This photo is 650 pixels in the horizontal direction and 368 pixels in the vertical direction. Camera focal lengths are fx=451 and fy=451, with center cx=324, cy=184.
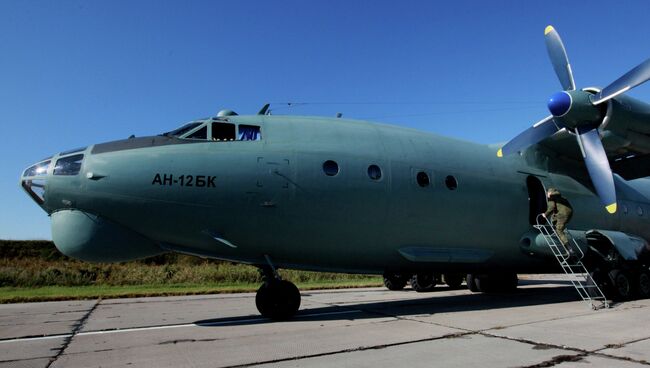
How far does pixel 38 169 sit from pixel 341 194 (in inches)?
223

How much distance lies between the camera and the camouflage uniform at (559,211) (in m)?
11.3

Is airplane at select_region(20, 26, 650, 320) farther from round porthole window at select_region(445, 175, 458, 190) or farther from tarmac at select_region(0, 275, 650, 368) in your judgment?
tarmac at select_region(0, 275, 650, 368)

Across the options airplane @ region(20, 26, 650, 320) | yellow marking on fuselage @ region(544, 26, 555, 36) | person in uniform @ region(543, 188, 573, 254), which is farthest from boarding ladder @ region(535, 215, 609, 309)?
yellow marking on fuselage @ region(544, 26, 555, 36)

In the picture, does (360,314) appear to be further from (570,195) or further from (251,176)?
(570,195)

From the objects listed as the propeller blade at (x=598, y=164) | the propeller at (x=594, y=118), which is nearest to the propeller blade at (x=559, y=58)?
the propeller at (x=594, y=118)

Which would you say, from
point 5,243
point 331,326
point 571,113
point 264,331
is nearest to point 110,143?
point 264,331

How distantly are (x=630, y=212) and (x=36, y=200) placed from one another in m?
16.0

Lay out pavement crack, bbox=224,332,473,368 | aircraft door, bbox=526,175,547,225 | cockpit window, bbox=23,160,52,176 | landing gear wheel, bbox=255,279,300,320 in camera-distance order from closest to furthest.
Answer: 1. pavement crack, bbox=224,332,473,368
2. cockpit window, bbox=23,160,52,176
3. landing gear wheel, bbox=255,279,300,320
4. aircraft door, bbox=526,175,547,225

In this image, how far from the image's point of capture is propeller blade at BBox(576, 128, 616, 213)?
10219 millimetres

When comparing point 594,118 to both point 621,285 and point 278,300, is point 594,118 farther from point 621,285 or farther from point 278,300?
point 278,300

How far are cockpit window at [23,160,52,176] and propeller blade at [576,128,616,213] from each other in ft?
37.6

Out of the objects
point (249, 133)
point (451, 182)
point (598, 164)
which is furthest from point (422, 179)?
point (598, 164)

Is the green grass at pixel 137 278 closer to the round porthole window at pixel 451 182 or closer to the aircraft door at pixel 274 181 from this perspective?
the round porthole window at pixel 451 182

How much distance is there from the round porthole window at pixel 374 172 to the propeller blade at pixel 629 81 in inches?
221
